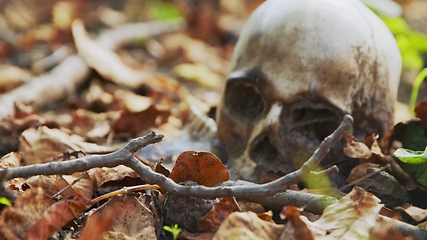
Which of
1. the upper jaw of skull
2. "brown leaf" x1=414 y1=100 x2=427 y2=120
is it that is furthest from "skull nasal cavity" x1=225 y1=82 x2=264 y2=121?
"brown leaf" x1=414 y1=100 x2=427 y2=120

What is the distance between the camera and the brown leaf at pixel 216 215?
1891 mm

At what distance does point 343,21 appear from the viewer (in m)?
2.53

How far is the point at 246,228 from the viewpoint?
167cm

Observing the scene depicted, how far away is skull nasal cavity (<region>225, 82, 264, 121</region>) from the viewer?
2.71 metres

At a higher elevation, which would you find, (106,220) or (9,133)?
(106,220)

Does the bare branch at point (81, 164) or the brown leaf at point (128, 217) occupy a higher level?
the bare branch at point (81, 164)

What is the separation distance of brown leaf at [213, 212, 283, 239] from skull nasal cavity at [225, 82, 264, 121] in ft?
3.36

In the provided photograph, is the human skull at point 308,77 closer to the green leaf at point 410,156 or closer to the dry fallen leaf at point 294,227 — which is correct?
the green leaf at point 410,156

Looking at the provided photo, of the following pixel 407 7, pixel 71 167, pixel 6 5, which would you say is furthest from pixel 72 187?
pixel 407 7

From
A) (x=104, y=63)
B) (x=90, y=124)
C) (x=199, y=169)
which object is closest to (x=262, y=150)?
(x=199, y=169)

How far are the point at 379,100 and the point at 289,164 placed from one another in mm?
471

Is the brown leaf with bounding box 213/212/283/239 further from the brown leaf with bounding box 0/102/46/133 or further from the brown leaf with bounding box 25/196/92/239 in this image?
the brown leaf with bounding box 0/102/46/133

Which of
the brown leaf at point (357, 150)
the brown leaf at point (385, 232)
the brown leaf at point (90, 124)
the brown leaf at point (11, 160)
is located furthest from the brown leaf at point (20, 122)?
the brown leaf at point (385, 232)

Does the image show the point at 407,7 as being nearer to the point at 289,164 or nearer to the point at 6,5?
the point at 6,5
